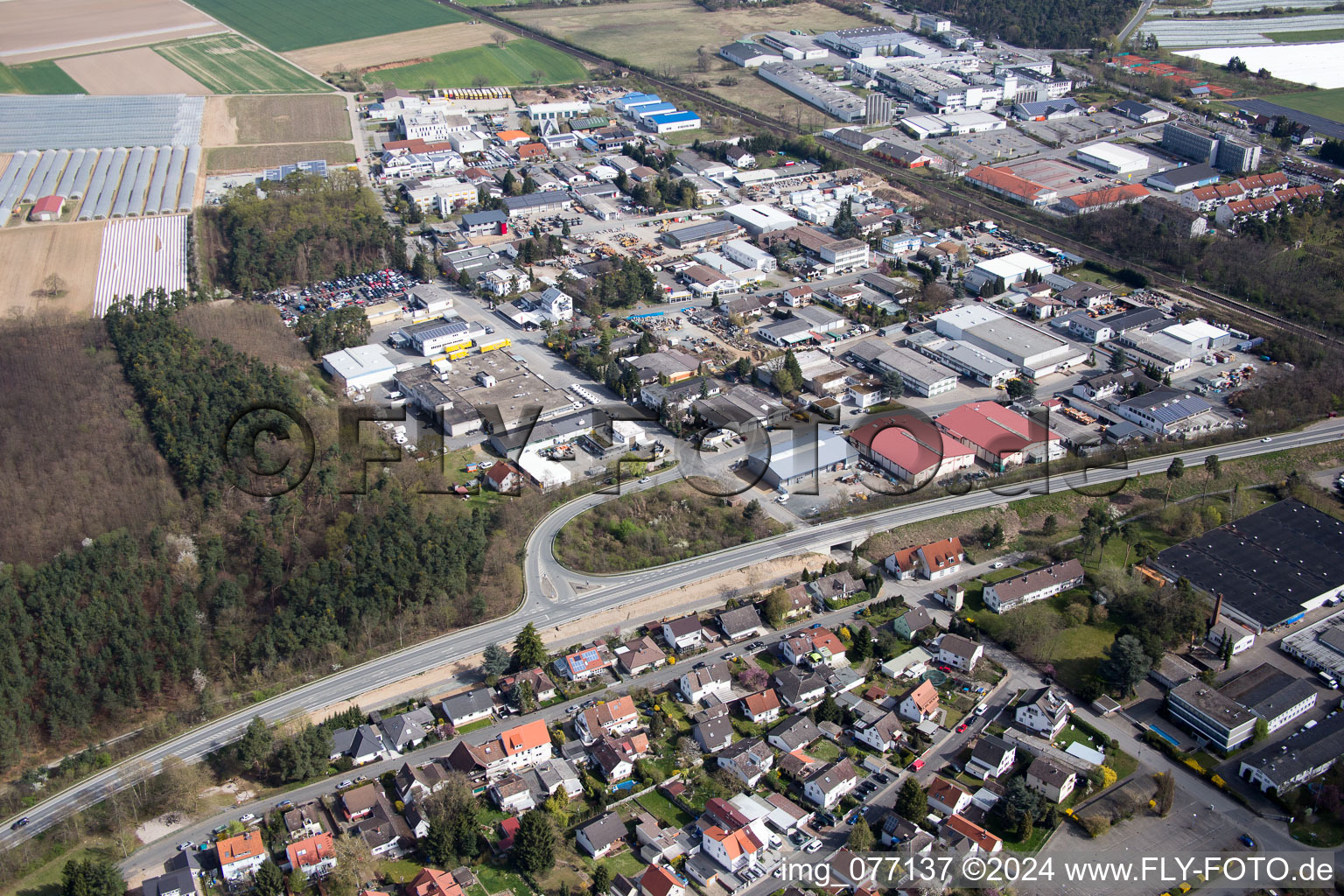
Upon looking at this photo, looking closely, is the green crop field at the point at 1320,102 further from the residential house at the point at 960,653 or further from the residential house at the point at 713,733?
the residential house at the point at 713,733

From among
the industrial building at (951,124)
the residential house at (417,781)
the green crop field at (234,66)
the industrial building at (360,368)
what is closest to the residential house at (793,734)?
the residential house at (417,781)

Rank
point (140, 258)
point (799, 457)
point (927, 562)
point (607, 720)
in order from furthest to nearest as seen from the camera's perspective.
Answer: point (140, 258), point (799, 457), point (927, 562), point (607, 720)

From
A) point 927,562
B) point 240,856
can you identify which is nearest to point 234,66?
point 927,562

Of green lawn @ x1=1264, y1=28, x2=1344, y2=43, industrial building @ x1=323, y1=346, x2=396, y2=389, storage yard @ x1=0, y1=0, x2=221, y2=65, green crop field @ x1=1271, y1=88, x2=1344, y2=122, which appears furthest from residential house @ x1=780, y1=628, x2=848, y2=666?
green lawn @ x1=1264, y1=28, x2=1344, y2=43

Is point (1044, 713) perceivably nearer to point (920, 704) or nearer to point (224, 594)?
point (920, 704)

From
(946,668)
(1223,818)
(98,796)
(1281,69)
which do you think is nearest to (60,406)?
(98,796)

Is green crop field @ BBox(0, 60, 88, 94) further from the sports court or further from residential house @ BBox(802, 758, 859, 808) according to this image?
residential house @ BBox(802, 758, 859, 808)

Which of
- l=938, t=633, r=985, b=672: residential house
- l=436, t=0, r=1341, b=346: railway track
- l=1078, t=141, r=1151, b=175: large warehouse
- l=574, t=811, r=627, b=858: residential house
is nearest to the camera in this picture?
l=574, t=811, r=627, b=858: residential house
